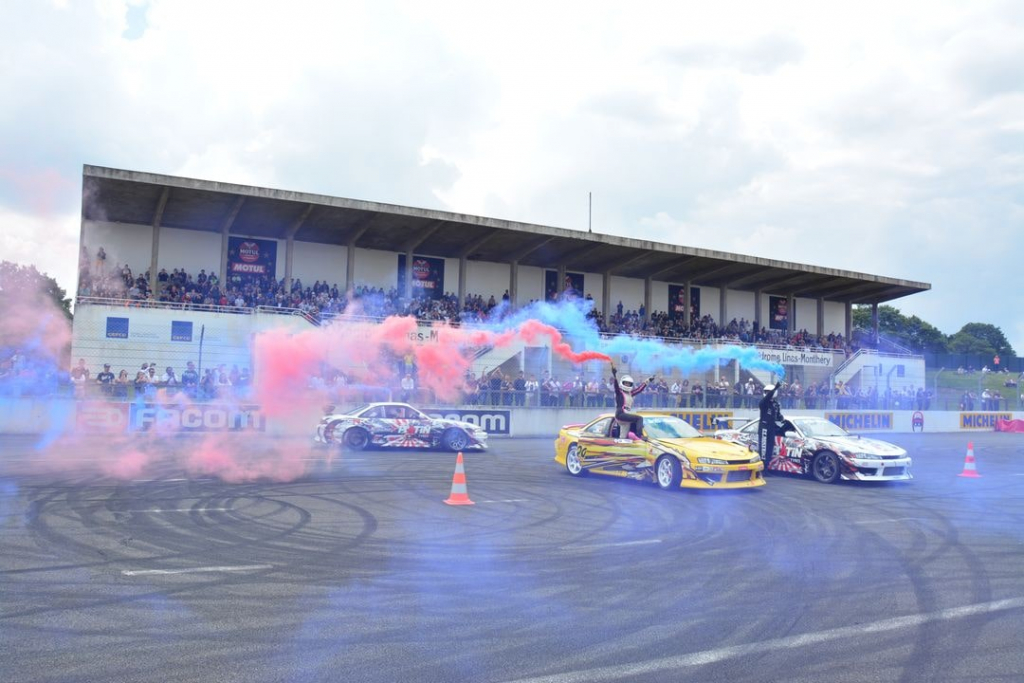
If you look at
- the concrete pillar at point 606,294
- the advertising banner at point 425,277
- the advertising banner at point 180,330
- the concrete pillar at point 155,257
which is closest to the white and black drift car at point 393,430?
the advertising banner at point 180,330

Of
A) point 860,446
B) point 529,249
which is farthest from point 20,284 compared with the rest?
point 529,249

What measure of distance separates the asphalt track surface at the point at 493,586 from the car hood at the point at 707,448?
40.2 inches

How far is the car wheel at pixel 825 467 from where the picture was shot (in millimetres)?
14523

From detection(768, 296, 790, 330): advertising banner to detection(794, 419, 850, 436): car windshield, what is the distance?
32150 millimetres

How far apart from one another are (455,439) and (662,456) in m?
7.44

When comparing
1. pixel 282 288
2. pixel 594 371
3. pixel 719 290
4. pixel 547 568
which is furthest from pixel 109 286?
pixel 719 290

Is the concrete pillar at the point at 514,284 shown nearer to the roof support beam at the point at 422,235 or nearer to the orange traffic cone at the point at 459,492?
the roof support beam at the point at 422,235

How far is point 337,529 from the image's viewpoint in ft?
29.6

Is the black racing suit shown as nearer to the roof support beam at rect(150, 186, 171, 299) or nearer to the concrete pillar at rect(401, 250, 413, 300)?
the roof support beam at rect(150, 186, 171, 299)

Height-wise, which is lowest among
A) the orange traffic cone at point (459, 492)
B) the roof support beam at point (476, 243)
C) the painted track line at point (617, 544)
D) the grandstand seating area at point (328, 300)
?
the painted track line at point (617, 544)

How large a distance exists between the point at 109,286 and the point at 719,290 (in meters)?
31.2

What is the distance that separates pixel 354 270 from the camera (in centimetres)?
3550

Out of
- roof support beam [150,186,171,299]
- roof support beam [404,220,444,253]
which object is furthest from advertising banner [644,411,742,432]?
roof support beam [150,186,171,299]

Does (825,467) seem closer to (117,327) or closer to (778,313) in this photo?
(117,327)
